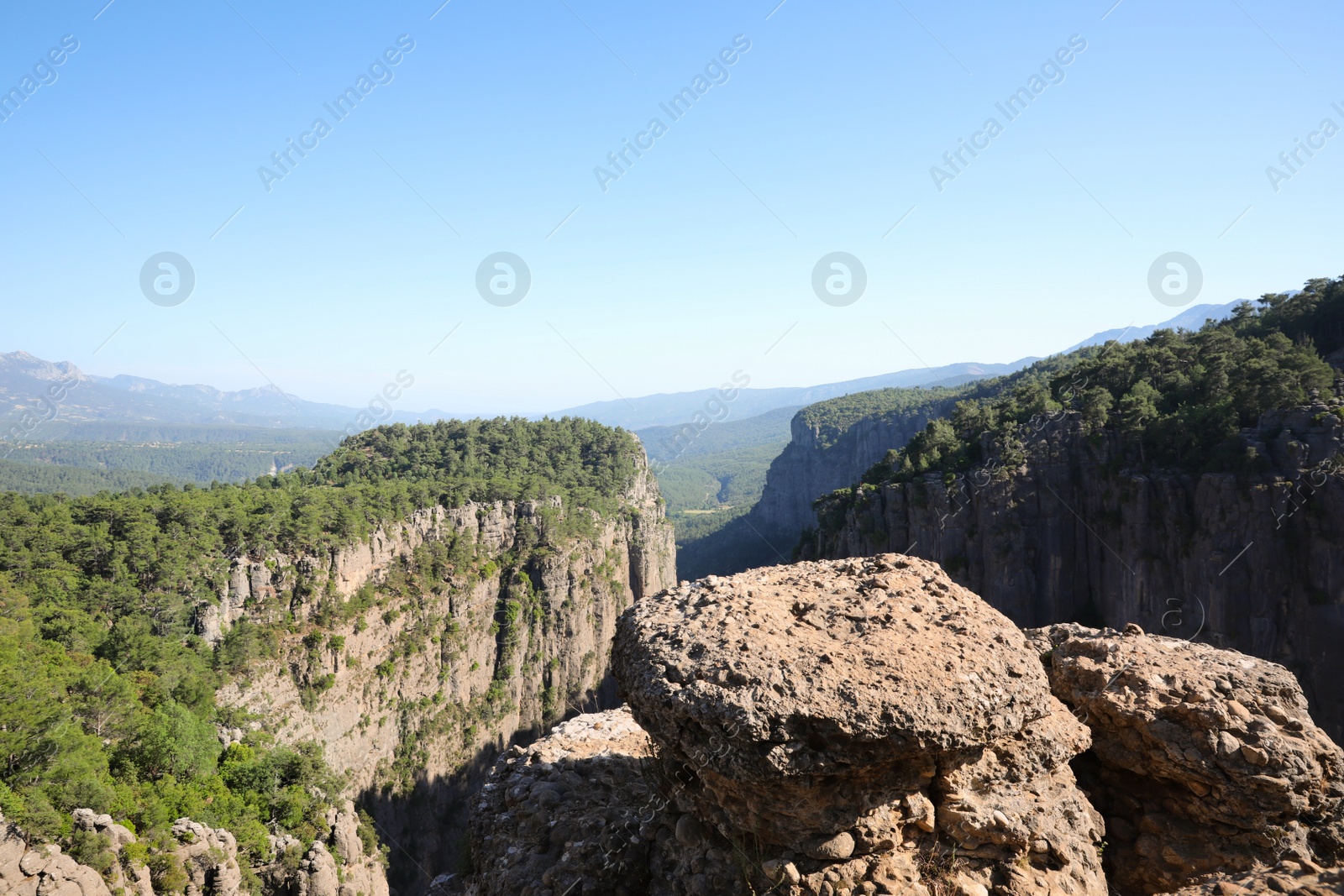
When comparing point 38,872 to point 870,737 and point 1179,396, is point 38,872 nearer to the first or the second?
point 870,737

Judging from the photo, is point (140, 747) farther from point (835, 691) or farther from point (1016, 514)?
point (1016, 514)

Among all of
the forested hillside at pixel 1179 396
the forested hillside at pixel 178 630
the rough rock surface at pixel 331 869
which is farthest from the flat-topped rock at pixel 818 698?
the forested hillside at pixel 1179 396

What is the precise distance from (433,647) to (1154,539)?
1780 inches

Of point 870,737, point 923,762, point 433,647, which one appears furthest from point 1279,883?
point 433,647

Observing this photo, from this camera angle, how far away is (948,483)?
127 feet

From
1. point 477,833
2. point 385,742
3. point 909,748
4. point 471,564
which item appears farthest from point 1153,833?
point 471,564

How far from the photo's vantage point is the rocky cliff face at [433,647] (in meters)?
40.6

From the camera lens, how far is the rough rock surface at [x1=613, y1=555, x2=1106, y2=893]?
713 cm

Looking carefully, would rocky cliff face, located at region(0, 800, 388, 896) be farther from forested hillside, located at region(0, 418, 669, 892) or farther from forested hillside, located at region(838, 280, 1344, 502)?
forested hillside, located at region(838, 280, 1344, 502)

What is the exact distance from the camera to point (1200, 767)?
325 inches

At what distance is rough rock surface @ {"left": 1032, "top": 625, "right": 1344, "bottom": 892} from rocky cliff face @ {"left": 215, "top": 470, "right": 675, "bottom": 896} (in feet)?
129

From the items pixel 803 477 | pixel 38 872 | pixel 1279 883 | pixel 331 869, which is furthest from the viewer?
pixel 803 477

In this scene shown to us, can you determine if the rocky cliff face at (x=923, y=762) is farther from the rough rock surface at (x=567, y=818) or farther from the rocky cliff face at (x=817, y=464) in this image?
the rocky cliff face at (x=817, y=464)

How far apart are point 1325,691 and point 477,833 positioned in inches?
1234
